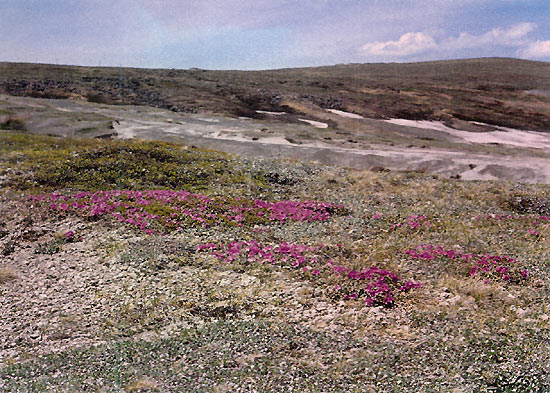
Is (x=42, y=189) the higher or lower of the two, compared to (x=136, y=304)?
higher

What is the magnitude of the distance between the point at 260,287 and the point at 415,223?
1368 centimetres

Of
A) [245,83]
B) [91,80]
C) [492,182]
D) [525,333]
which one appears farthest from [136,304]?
[245,83]

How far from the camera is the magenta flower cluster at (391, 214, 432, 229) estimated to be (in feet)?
93.8

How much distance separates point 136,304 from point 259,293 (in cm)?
514

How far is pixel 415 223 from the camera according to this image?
29.0 meters

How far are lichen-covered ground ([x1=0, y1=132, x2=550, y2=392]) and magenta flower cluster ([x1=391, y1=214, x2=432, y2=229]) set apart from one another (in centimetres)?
32

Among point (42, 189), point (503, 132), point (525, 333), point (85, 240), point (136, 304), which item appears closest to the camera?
point (525, 333)

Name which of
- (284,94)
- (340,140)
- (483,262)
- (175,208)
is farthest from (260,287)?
(284,94)

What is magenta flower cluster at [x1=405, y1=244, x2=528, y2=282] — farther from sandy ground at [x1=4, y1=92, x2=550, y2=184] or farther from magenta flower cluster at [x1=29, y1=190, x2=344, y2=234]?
sandy ground at [x1=4, y1=92, x2=550, y2=184]

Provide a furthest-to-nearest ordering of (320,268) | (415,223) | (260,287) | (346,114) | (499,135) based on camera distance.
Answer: (346,114) → (499,135) → (415,223) → (320,268) → (260,287)

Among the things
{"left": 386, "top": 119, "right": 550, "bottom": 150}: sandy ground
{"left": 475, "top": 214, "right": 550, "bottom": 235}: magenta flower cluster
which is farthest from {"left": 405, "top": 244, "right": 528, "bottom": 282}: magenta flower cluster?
{"left": 386, "top": 119, "right": 550, "bottom": 150}: sandy ground

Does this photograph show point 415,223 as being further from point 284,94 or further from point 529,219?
point 284,94

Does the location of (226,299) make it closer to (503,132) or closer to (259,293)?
(259,293)

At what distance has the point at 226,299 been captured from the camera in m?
18.7
